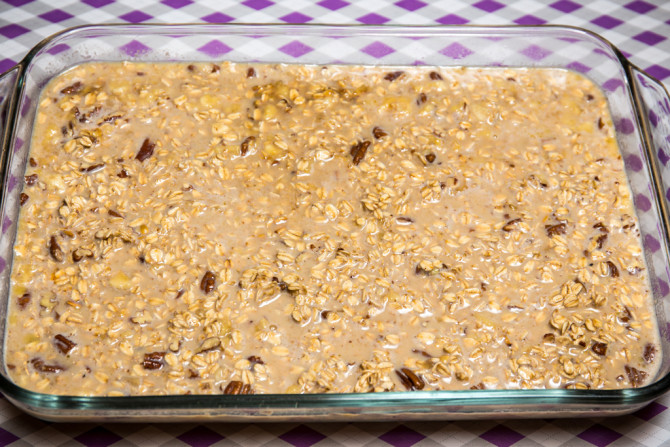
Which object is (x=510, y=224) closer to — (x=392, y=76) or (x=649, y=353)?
(x=649, y=353)

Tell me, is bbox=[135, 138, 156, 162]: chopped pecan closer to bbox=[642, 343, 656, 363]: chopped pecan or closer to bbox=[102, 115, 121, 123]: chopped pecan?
bbox=[102, 115, 121, 123]: chopped pecan

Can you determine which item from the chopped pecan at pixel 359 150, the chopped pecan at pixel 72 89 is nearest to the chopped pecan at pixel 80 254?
the chopped pecan at pixel 72 89

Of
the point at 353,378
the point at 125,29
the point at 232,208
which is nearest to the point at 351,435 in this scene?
the point at 353,378

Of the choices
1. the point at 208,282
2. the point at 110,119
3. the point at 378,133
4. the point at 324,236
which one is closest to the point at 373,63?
the point at 378,133

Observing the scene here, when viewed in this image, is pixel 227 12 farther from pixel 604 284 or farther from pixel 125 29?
pixel 604 284

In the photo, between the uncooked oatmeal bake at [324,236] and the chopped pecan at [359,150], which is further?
the chopped pecan at [359,150]

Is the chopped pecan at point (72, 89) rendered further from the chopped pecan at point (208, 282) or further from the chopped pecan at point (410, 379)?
the chopped pecan at point (410, 379)

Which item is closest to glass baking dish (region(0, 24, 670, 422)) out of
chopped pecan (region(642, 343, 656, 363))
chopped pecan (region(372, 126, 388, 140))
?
chopped pecan (region(642, 343, 656, 363))
